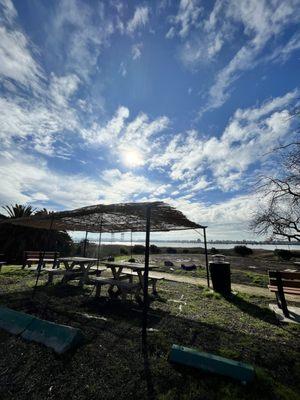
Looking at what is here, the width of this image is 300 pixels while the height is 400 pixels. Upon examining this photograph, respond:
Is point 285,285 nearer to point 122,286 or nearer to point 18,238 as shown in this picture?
point 122,286

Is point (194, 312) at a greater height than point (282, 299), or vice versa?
point (282, 299)

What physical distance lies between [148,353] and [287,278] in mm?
4341

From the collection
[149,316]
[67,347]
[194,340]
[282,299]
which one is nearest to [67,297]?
[149,316]

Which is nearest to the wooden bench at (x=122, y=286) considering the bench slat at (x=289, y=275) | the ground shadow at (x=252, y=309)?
the ground shadow at (x=252, y=309)

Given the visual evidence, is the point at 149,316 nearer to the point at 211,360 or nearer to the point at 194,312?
the point at 194,312

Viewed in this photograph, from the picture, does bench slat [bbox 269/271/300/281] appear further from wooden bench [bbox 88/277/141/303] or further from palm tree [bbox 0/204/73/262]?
palm tree [bbox 0/204/73/262]

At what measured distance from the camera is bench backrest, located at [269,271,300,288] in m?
5.52

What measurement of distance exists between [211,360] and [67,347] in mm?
2240

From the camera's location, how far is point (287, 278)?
584 cm

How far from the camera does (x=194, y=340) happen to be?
160 inches

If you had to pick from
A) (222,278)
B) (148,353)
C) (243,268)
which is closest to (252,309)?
(222,278)

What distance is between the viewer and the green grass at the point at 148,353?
2689mm

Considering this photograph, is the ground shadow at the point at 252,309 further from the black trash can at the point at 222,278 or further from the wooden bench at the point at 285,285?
the black trash can at the point at 222,278

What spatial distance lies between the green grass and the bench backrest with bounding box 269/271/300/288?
91 centimetres
